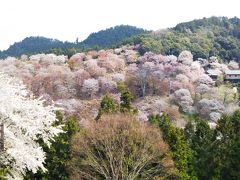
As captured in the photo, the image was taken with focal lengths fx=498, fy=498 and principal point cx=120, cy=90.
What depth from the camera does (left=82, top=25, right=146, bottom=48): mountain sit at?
14582 centimetres

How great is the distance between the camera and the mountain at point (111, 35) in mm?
145825

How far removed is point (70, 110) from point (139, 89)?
612 inches

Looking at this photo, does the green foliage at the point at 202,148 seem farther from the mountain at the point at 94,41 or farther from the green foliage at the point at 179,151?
the mountain at the point at 94,41

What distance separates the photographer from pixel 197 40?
100 meters

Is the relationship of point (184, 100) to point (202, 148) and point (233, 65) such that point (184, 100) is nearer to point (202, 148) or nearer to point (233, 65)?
point (233, 65)

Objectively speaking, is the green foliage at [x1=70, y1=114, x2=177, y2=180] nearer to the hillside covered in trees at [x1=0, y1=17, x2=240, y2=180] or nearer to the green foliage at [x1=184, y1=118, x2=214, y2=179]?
the hillside covered in trees at [x1=0, y1=17, x2=240, y2=180]

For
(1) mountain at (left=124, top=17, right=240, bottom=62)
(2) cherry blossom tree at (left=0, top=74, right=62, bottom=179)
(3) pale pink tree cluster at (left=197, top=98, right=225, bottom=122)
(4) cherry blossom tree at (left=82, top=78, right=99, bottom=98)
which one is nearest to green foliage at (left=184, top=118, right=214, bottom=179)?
(2) cherry blossom tree at (left=0, top=74, right=62, bottom=179)

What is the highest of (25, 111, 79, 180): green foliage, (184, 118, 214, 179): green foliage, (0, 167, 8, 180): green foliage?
(0, 167, 8, 180): green foliage

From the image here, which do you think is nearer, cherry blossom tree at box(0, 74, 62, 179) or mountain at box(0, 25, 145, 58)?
cherry blossom tree at box(0, 74, 62, 179)

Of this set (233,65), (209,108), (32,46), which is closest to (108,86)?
(209,108)

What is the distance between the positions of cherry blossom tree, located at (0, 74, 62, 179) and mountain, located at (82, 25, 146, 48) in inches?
5117

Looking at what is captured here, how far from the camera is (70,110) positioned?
201ft

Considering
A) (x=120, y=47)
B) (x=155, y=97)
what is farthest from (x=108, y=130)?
(x=120, y=47)

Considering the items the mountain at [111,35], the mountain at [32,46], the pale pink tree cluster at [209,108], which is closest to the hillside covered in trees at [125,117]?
the pale pink tree cluster at [209,108]
